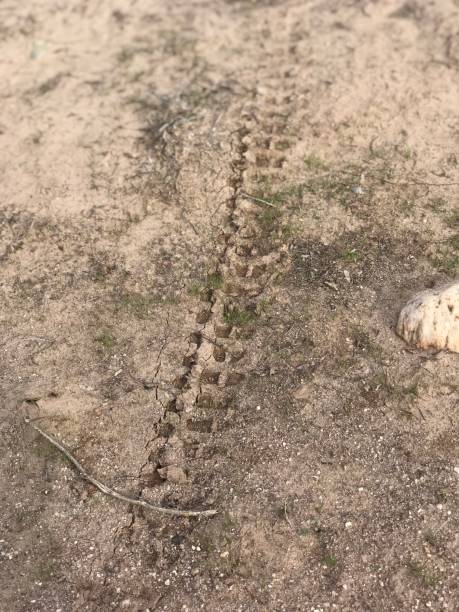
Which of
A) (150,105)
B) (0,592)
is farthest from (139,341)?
(150,105)

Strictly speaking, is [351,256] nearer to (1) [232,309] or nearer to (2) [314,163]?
(1) [232,309]

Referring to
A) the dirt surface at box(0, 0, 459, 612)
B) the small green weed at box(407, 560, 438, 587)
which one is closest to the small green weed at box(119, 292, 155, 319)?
the dirt surface at box(0, 0, 459, 612)

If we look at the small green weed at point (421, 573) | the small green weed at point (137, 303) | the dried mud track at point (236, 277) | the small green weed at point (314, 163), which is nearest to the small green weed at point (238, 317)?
the dried mud track at point (236, 277)

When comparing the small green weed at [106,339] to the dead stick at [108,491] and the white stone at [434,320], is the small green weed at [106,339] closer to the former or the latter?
the dead stick at [108,491]

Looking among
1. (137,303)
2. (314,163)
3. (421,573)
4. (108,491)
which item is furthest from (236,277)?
(421,573)

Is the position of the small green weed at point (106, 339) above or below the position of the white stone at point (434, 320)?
below

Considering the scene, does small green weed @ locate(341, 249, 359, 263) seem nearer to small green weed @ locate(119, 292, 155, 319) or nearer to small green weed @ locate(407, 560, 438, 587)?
small green weed @ locate(119, 292, 155, 319)
